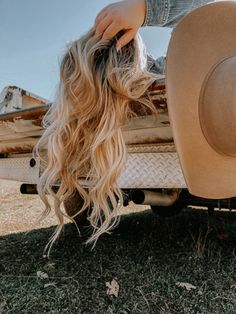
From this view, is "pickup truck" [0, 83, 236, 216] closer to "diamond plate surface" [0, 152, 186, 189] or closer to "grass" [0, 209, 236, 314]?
"diamond plate surface" [0, 152, 186, 189]

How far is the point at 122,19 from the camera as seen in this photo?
1154mm

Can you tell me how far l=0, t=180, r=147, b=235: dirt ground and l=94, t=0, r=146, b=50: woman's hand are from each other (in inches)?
89.9

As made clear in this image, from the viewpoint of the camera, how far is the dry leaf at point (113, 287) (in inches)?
57.5

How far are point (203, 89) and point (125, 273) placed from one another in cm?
101

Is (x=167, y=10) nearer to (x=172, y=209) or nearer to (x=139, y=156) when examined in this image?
(x=139, y=156)

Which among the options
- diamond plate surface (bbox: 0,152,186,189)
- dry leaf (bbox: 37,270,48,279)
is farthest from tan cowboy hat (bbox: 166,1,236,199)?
dry leaf (bbox: 37,270,48,279)

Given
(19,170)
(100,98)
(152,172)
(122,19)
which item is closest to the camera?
(122,19)

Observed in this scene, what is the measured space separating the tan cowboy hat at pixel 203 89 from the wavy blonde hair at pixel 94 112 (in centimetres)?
21

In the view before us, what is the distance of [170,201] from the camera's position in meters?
2.02

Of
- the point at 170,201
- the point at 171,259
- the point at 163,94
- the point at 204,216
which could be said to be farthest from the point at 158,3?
the point at 204,216

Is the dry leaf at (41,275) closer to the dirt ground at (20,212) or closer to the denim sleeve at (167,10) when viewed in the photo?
the denim sleeve at (167,10)

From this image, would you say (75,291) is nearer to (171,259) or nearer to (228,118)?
(171,259)

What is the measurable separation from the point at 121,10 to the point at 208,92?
16.4 inches

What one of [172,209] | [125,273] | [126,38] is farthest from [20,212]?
[126,38]
